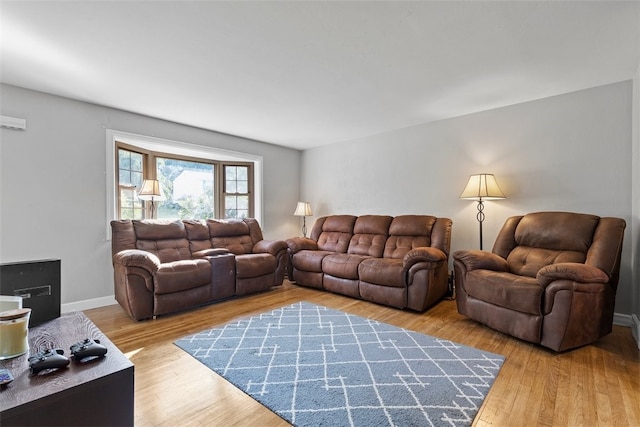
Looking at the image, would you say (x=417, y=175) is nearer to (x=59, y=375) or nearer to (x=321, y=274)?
(x=321, y=274)

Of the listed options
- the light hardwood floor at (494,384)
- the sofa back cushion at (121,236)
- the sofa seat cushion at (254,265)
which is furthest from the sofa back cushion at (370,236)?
the sofa back cushion at (121,236)

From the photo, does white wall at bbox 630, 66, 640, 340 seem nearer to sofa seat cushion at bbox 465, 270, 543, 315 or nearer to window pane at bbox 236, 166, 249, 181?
sofa seat cushion at bbox 465, 270, 543, 315

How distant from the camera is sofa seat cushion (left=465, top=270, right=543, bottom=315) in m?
2.31

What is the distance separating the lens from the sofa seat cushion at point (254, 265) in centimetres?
369

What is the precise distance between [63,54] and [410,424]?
356 cm

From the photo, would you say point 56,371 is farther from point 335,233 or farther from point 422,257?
point 335,233

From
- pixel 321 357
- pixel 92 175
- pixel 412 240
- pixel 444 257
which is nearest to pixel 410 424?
pixel 321 357

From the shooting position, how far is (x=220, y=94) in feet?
10.3

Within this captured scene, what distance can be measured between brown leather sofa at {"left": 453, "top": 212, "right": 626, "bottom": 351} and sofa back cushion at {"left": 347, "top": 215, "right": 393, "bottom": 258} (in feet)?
4.40

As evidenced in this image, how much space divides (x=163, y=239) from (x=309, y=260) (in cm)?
192

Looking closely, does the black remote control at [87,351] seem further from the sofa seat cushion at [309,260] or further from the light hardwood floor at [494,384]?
the sofa seat cushion at [309,260]

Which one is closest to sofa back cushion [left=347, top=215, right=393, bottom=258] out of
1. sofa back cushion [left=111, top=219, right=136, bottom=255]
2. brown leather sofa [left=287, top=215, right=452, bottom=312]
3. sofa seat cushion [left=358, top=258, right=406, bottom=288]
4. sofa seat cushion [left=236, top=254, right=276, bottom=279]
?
brown leather sofa [left=287, top=215, right=452, bottom=312]

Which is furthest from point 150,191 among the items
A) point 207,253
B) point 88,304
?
point 88,304

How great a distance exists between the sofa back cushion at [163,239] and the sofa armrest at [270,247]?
0.93 m
